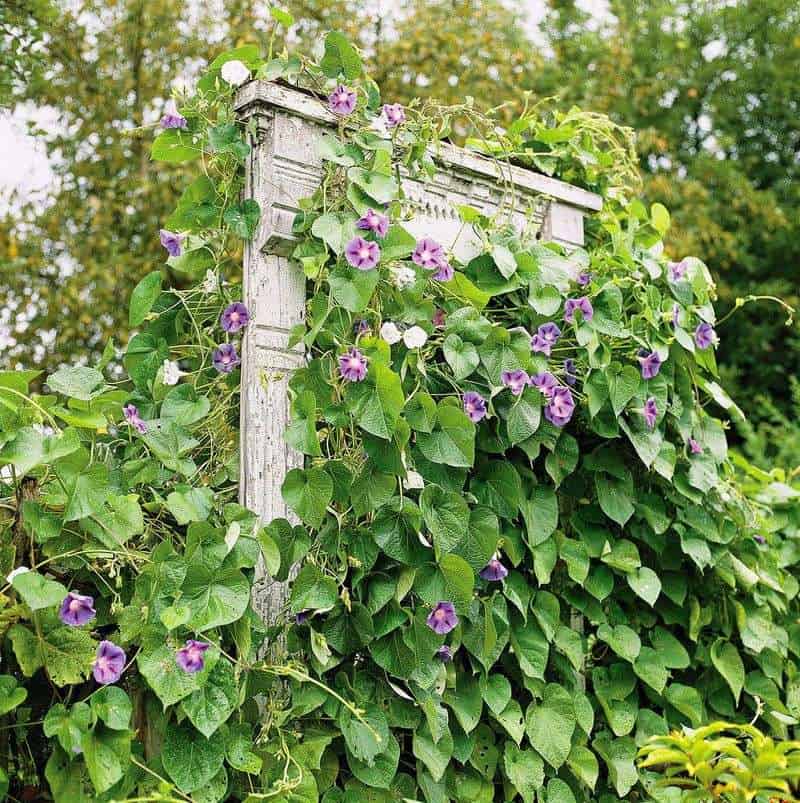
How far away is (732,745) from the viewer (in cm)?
131

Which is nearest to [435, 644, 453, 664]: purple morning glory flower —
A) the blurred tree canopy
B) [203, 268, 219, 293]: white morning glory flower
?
[203, 268, 219, 293]: white morning glory flower

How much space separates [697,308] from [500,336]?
0.58 metres

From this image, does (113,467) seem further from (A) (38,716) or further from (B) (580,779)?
(B) (580,779)

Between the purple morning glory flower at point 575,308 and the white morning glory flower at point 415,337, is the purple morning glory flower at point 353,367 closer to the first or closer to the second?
the white morning glory flower at point 415,337

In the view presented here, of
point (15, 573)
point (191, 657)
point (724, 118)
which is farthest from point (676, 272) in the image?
point (724, 118)

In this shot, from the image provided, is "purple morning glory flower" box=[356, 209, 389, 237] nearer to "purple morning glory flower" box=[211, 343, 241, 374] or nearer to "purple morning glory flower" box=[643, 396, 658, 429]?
"purple morning glory flower" box=[211, 343, 241, 374]

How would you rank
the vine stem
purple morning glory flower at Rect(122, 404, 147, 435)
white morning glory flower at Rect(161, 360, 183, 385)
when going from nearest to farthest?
the vine stem → purple morning glory flower at Rect(122, 404, 147, 435) → white morning glory flower at Rect(161, 360, 183, 385)

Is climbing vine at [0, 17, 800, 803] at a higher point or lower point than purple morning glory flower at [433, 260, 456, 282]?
lower

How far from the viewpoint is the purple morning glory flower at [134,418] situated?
5.53 ft

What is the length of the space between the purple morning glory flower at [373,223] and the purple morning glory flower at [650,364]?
63 cm

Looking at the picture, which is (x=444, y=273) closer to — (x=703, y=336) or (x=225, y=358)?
(x=225, y=358)

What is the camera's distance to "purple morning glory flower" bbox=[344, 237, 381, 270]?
5.54 ft

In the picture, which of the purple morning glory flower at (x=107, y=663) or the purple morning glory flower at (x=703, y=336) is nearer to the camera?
the purple morning glory flower at (x=107, y=663)

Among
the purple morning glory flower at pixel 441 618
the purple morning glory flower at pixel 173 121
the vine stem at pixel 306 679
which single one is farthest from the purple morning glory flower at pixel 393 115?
the vine stem at pixel 306 679
